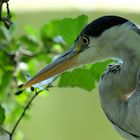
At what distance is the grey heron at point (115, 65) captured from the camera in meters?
0.77

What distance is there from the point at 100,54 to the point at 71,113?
217cm

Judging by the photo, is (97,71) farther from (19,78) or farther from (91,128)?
(91,128)

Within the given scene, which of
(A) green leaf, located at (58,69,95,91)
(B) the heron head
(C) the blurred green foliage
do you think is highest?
(B) the heron head

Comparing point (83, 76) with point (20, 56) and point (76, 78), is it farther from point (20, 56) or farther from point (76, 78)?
point (20, 56)

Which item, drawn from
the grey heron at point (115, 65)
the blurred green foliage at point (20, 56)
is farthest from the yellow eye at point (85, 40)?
the blurred green foliage at point (20, 56)

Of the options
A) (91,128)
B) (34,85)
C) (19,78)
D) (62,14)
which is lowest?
(91,128)

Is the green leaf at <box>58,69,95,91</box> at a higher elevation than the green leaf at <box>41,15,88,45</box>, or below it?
below

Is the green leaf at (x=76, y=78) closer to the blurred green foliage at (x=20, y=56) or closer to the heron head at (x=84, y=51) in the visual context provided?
the heron head at (x=84, y=51)

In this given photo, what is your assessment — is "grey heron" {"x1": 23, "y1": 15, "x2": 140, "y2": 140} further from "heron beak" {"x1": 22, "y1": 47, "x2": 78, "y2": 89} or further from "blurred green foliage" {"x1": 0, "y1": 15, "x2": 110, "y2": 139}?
"blurred green foliage" {"x1": 0, "y1": 15, "x2": 110, "y2": 139}

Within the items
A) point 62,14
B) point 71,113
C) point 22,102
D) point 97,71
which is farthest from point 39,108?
point 97,71

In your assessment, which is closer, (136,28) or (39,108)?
(136,28)

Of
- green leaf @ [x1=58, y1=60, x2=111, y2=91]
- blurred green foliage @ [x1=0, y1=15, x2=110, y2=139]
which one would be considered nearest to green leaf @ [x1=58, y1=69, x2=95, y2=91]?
green leaf @ [x1=58, y1=60, x2=111, y2=91]

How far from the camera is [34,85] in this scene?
0.79 meters

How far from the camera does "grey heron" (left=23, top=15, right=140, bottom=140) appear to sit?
769 millimetres
